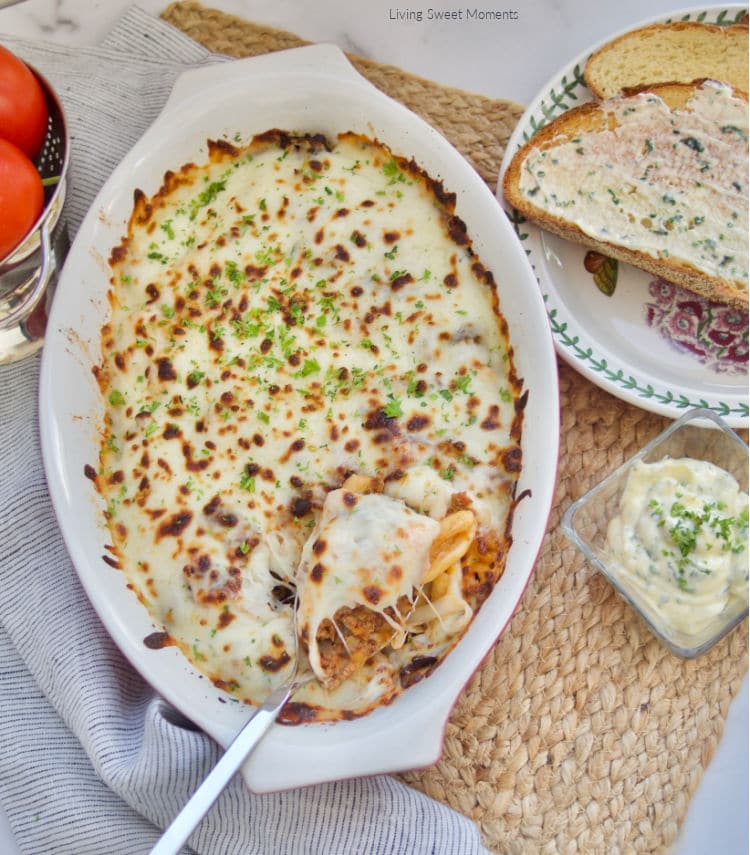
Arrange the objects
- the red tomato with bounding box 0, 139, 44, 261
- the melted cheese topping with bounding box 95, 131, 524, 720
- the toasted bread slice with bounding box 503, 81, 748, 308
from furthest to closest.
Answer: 1. the toasted bread slice with bounding box 503, 81, 748, 308
2. the red tomato with bounding box 0, 139, 44, 261
3. the melted cheese topping with bounding box 95, 131, 524, 720

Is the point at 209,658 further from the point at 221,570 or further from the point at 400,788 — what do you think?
the point at 400,788

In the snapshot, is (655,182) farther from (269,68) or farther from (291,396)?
(291,396)

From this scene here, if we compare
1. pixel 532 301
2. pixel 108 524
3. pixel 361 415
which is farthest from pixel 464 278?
pixel 108 524

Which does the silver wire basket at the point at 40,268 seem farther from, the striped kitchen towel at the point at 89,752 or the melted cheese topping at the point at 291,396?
the melted cheese topping at the point at 291,396

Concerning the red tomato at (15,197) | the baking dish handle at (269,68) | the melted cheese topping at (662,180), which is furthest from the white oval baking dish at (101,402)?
the melted cheese topping at (662,180)

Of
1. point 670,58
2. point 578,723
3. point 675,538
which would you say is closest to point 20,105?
point 670,58

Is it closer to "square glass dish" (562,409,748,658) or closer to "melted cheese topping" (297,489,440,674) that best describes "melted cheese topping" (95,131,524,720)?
"melted cheese topping" (297,489,440,674)

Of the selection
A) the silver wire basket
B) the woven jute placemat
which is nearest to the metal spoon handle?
the woven jute placemat
